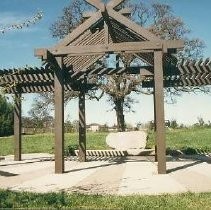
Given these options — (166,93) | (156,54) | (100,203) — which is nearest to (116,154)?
(156,54)

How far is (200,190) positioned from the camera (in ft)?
26.0

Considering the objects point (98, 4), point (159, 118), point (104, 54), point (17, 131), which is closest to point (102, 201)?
point (159, 118)

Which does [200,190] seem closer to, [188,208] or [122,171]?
[188,208]

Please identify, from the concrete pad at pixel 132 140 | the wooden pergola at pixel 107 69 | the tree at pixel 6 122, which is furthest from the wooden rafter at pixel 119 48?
the tree at pixel 6 122

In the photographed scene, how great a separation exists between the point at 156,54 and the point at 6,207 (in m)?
6.15

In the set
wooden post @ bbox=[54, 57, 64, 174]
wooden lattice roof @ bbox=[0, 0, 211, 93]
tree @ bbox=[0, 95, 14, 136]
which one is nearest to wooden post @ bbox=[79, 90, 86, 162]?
wooden lattice roof @ bbox=[0, 0, 211, 93]

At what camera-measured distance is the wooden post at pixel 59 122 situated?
1133 cm

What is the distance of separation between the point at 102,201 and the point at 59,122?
15.7 feet

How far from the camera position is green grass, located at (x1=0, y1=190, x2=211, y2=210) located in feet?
21.2

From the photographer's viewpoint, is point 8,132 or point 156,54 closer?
point 156,54

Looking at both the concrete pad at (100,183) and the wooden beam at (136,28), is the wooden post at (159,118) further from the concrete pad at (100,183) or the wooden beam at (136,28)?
the concrete pad at (100,183)

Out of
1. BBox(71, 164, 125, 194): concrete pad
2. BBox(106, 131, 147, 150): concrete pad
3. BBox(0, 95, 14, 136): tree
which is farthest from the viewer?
BBox(0, 95, 14, 136): tree

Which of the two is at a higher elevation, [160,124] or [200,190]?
[160,124]

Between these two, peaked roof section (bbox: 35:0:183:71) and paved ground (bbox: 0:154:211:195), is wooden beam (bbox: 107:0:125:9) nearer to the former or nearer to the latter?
peaked roof section (bbox: 35:0:183:71)
